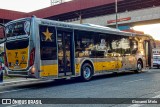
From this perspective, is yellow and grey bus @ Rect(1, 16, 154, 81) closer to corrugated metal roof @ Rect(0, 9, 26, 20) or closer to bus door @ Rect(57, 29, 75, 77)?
bus door @ Rect(57, 29, 75, 77)

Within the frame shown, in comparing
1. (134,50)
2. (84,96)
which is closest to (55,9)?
(134,50)

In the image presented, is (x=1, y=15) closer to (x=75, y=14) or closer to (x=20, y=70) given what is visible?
(x=75, y=14)

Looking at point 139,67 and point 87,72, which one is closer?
point 87,72

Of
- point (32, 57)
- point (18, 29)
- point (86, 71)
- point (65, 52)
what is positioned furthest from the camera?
point (86, 71)

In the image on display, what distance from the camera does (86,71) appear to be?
15.2 meters

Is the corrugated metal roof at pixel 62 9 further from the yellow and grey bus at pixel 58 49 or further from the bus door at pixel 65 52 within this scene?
the bus door at pixel 65 52

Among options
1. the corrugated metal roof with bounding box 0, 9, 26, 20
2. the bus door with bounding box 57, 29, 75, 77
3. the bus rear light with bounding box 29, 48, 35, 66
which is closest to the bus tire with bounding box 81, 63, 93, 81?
the bus door with bounding box 57, 29, 75, 77

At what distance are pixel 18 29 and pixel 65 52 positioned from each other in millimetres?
2609

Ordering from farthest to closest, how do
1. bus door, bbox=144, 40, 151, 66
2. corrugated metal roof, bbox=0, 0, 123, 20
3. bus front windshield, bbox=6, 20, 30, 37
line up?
corrugated metal roof, bbox=0, 0, 123, 20, bus door, bbox=144, 40, 151, 66, bus front windshield, bbox=6, 20, 30, 37

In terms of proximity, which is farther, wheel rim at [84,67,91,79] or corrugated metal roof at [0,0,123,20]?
corrugated metal roof at [0,0,123,20]

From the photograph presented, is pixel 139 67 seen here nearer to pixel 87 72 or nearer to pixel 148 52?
pixel 148 52

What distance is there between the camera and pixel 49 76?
1260 centimetres

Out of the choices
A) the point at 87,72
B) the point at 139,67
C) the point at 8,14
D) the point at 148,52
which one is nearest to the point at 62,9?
the point at 8,14

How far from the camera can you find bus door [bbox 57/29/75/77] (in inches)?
526
